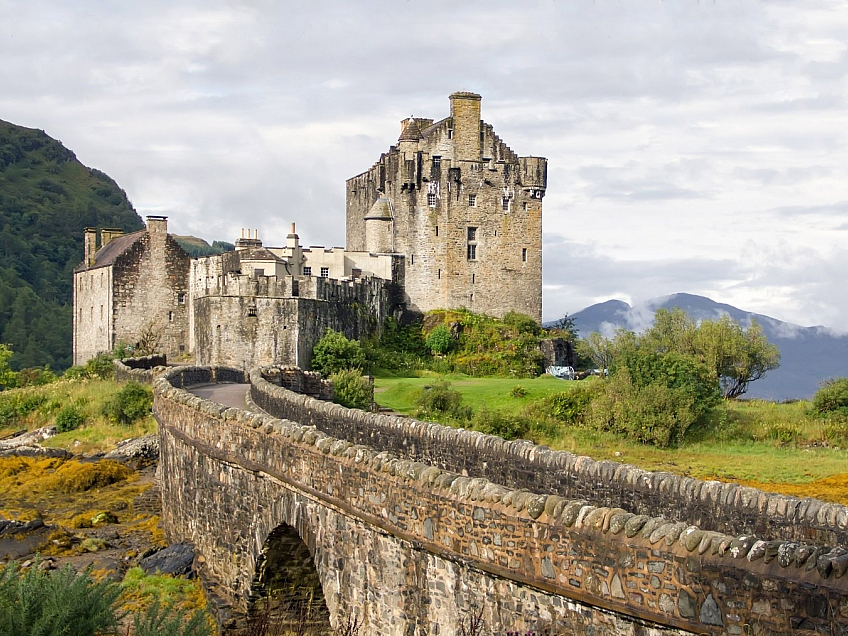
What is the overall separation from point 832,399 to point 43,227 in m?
88.6

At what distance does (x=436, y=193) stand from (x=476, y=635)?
5136cm

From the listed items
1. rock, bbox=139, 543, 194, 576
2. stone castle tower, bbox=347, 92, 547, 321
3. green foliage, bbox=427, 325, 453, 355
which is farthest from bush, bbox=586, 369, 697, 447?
stone castle tower, bbox=347, 92, 547, 321

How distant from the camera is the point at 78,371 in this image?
50688mm

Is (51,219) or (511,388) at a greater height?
(51,219)

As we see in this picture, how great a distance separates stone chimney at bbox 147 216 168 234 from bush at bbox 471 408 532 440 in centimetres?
2719

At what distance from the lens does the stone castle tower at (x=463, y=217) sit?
60688 millimetres

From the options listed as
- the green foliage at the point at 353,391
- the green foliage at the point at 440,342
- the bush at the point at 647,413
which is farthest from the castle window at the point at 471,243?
the green foliage at the point at 353,391

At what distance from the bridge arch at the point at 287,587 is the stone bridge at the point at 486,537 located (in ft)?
0.10

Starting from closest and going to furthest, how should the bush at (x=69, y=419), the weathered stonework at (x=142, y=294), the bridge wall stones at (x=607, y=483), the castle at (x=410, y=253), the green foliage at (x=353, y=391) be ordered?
the bridge wall stones at (x=607, y=483)
the green foliage at (x=353, y=391)
the bush at (x=69, y=419)
the weathered stonework at (x=142, y=294)
the castle at (x=410, y=253)

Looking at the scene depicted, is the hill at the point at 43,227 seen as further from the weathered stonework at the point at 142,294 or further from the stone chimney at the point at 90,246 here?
the weathered stonework at the point at 142,294

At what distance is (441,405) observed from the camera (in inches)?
1534

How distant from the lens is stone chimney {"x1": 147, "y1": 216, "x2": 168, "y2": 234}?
5816 cm

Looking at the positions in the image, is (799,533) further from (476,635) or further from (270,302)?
(270,302)

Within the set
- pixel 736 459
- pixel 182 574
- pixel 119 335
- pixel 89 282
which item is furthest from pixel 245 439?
pixel 89 282
